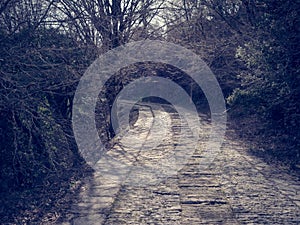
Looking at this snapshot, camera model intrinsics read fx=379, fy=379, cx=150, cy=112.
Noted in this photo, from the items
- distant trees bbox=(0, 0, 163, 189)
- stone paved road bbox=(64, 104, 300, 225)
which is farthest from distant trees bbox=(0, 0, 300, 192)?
stone paved road bbox=(64, 104, 300, 225)

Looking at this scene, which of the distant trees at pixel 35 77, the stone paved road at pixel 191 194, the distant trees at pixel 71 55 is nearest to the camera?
the stone paved road at pixel 191 194

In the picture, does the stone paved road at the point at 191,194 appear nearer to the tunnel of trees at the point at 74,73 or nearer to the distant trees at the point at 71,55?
the tunnel of trees at the point at 74,73

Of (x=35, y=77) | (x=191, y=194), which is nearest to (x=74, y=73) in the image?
(x=35, y=77)

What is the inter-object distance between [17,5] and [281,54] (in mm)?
7210

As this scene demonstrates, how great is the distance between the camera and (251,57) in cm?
1186

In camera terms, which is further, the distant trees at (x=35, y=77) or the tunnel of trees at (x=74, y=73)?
the tunnel of trees at (x=74, y=73)

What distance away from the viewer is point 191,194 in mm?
6793

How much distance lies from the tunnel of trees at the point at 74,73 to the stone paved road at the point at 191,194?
2.42 feet

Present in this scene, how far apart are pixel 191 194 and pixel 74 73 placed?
3.19 metres

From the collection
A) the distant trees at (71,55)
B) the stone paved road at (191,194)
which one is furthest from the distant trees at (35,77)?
the stone paved road at (191,194)

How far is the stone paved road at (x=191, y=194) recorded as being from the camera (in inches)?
223

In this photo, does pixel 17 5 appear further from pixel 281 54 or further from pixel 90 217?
pixel 281 54

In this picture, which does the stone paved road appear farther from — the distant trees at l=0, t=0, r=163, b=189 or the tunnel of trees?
the distant trees at l=0, t=0, r=163, b=189

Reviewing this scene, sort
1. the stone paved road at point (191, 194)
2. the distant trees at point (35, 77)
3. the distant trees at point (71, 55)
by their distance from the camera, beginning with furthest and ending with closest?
the distant trees at point (71, 55)
the distant trees at point (35, 77)
the stone paved road at point (191, 194)
